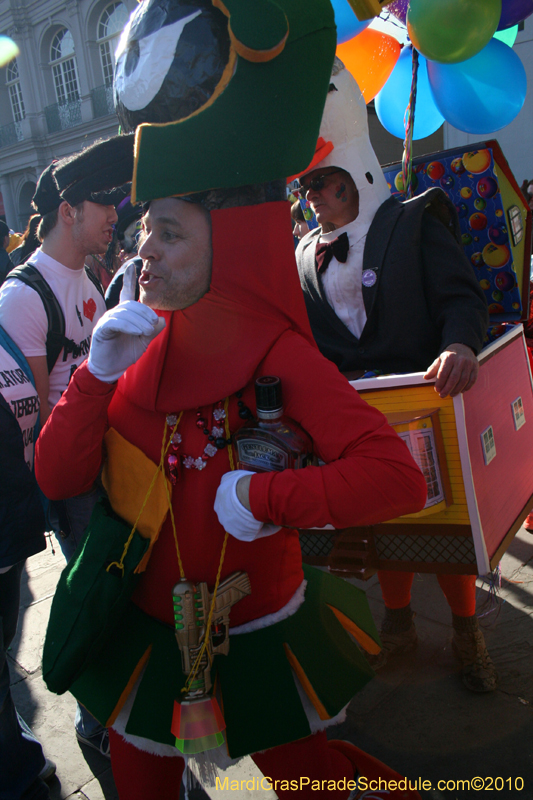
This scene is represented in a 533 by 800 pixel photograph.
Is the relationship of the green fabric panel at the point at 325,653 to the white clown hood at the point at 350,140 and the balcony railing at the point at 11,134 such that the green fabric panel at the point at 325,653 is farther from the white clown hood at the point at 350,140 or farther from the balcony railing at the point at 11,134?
the balcony railing at the point at 11,134

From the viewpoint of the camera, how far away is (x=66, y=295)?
7.34ft

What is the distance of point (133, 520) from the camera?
1310mm

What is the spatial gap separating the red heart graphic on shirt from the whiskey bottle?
1.42 meters

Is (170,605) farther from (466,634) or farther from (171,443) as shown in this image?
(466,634)

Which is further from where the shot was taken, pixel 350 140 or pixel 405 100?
pixel 405 100

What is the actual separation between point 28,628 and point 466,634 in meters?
2.08

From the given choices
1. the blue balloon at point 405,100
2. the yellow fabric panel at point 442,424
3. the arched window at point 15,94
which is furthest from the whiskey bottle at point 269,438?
the arched window at point 15,94

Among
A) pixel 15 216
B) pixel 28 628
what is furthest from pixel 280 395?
pixel 15 216

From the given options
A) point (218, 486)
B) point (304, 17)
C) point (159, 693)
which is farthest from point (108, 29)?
point (159, 693)

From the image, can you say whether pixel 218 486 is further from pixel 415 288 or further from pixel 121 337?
pixel 415 288

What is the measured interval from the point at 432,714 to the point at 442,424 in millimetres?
1091

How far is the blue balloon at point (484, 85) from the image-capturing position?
233 centimetres

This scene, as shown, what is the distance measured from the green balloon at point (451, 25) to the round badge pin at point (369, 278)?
828mm

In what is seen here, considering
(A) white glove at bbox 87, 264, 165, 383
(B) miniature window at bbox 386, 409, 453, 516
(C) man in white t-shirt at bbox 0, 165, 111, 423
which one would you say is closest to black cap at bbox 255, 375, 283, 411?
(A) white glove at bbox 87, 264, 165, 383
